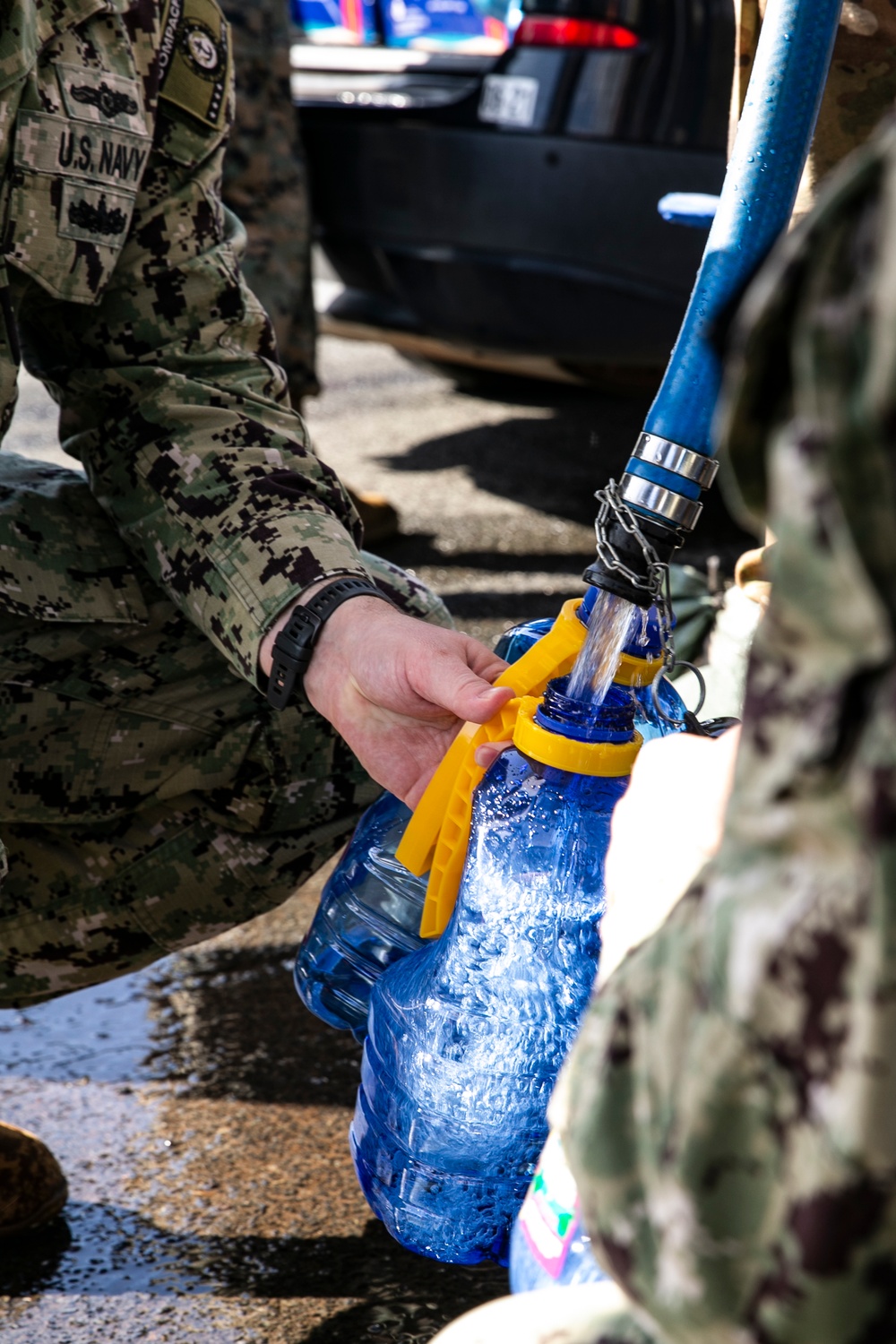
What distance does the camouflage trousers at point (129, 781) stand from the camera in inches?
62.2

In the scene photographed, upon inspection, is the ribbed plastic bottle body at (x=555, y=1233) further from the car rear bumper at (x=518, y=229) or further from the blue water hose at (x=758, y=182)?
the car rear bumper at (x=518, y=229)

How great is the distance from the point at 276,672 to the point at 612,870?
655mm

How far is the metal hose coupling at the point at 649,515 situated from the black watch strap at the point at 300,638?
34 cm

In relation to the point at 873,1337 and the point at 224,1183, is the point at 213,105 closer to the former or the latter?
the point at 224,1183

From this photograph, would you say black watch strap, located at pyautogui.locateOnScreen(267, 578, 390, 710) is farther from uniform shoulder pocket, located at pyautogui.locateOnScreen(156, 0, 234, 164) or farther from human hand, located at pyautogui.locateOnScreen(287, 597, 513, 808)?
uniform shoulder pocket, located at pyautogui.locateOnScreen(156, 0, 234, 164)

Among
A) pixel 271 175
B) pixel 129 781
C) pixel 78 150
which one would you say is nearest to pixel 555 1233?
pixel 129 781

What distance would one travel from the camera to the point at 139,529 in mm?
1556

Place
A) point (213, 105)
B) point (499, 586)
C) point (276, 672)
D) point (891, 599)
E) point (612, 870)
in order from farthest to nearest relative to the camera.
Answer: point (499, 586), point (213, 105), point (276, 672), point (612, 870), point (891, 599)

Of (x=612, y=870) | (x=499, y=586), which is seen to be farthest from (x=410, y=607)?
(x=499, y=586)

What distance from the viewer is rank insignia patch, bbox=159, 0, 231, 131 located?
62.5 inches

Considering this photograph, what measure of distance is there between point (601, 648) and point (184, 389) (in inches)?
26.9

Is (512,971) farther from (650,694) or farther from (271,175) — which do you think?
(271,175)

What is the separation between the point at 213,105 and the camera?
5.31 ft

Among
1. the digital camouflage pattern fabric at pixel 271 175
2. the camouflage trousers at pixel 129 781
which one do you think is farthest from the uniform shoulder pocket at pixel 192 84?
the digital camouflage pattern fabric at pixel 271 175
